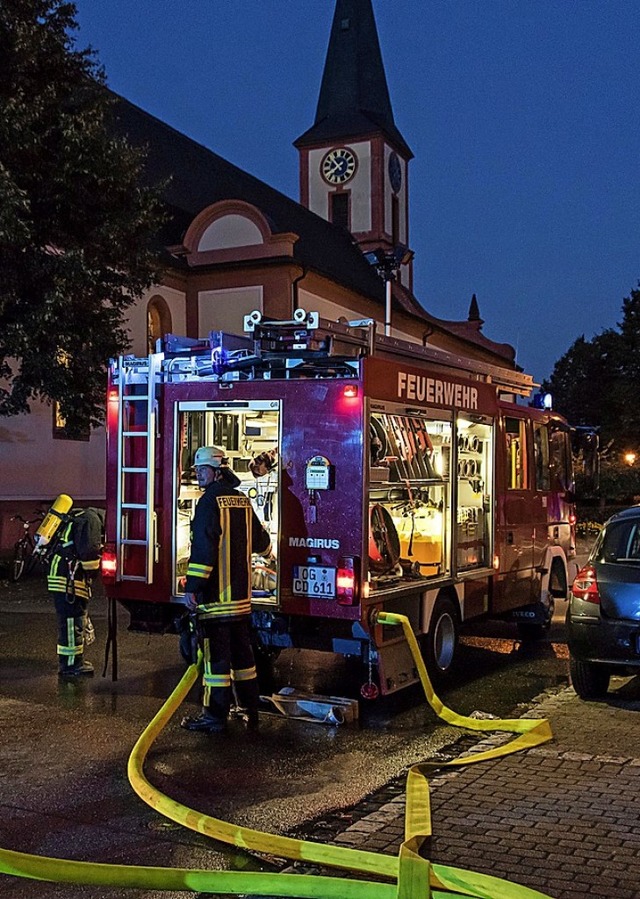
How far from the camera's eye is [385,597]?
777 centimetres

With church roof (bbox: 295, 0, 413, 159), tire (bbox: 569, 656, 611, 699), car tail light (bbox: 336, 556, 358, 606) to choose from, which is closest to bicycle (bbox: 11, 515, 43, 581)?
car tail light (bbox: 336, 556, 358, 606)

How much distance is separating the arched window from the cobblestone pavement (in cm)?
2223

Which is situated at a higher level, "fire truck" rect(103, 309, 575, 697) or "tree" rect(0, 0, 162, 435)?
"tree" rect(0, 0, 162, 435)

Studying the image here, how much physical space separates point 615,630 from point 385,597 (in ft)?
5.47

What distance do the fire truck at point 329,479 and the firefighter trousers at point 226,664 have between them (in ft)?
1.85

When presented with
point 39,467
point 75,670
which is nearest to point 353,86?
point 39,467

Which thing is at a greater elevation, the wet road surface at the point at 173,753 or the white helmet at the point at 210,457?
the white helmet at the point at 210,457

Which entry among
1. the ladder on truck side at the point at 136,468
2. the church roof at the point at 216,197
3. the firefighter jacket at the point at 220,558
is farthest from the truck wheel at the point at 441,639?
the church roof at the point at 216,197

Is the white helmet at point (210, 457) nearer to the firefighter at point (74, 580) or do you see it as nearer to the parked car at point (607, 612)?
the firefighter at point (74, 580)

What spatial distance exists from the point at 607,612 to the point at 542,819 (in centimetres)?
274

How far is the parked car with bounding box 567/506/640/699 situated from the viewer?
7.50 meters

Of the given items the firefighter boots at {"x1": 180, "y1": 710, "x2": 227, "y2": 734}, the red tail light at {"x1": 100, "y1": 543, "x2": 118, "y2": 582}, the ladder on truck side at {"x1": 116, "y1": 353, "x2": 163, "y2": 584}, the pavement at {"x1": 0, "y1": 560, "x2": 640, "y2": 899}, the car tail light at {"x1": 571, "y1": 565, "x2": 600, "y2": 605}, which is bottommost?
the pavement at {"x1": 0, "y1": 560, "x2": 640, "y2": 899}

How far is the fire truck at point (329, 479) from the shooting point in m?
7.59

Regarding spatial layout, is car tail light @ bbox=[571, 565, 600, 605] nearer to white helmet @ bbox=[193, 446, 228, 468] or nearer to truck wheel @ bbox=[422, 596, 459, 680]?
truck wheel @ bbox=[422, 596, 459, 680]
